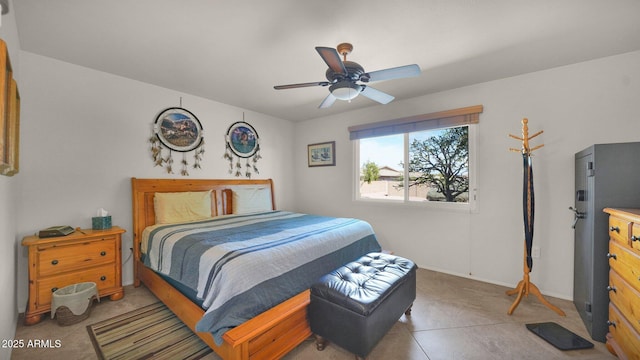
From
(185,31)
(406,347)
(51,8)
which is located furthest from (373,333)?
(51,8)

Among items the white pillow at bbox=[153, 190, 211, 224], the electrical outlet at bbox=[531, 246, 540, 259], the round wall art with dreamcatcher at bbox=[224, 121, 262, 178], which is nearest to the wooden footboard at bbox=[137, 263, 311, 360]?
the white pillow at bbox=[153, 190, 211, 224]

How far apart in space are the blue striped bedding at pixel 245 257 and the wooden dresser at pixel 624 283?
1.81m

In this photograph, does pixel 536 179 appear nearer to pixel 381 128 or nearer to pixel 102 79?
pixel 381 128

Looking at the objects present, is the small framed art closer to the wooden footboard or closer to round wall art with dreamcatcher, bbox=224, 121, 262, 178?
round wall art with dreamcatcher, bbox=224, 121, 262, 178

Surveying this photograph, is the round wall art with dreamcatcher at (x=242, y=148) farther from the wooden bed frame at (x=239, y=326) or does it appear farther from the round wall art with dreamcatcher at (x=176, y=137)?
the wooden bed frame at (x=239, y=326)

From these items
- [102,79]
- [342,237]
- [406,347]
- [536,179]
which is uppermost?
[102,79]

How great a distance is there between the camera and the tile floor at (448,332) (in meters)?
1.71

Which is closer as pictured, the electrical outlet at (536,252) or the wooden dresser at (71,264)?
the wooden dresser at (71,264)

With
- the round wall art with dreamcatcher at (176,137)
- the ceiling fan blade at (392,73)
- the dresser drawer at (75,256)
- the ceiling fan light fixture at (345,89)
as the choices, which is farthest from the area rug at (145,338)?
the ceiling fan blade at (392,73)

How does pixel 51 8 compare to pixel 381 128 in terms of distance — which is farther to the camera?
pixel 381 128

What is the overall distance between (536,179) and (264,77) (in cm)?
316

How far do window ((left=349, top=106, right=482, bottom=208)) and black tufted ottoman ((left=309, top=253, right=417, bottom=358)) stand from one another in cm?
162

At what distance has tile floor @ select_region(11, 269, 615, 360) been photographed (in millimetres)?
1714

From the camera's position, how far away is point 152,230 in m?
2.61
